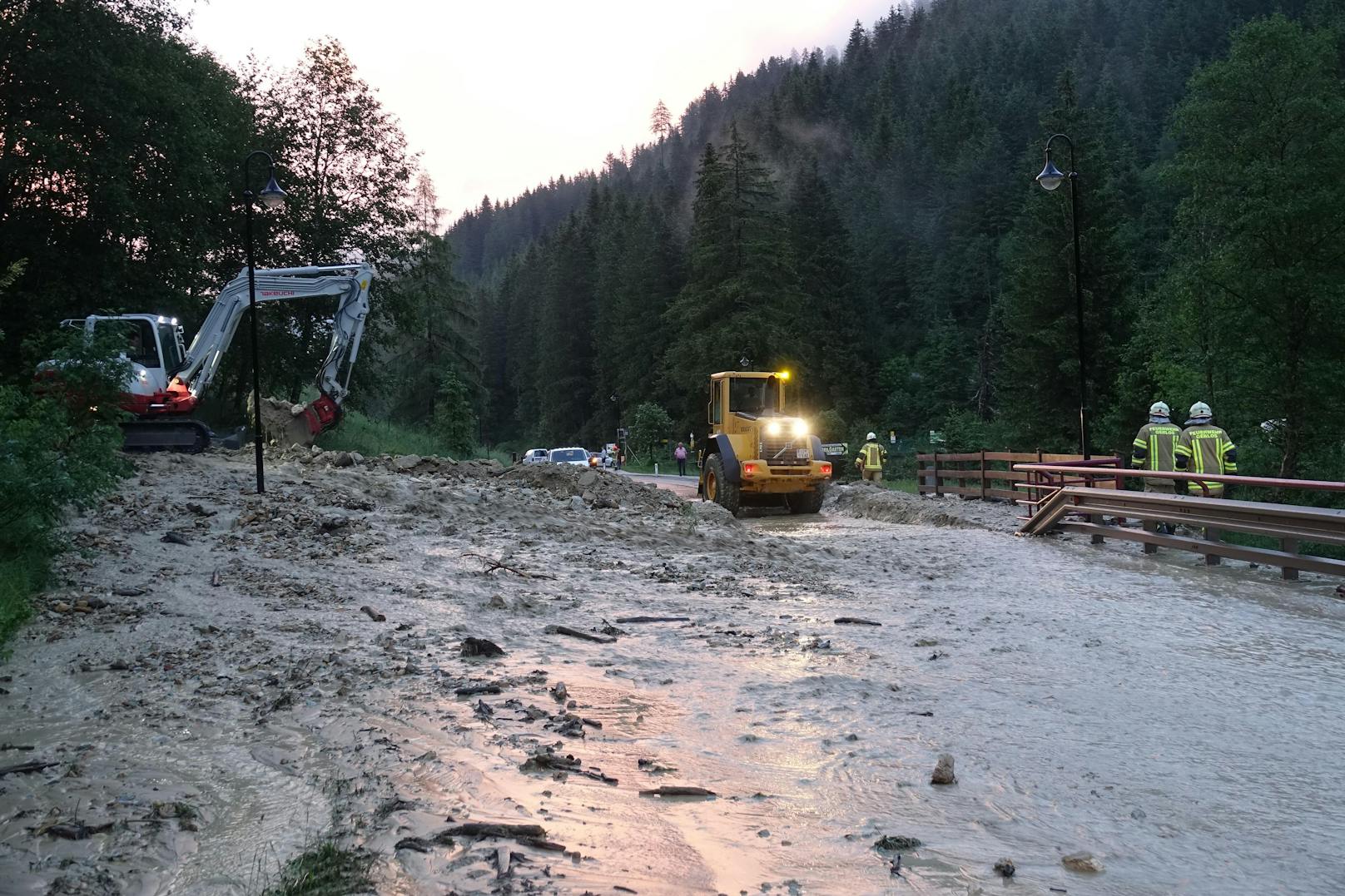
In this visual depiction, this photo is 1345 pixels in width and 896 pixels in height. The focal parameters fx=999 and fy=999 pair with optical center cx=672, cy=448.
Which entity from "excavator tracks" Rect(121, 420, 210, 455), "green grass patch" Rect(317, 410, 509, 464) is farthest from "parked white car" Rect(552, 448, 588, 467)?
"excavator tracks" Rect(121, 420, 210, 455)

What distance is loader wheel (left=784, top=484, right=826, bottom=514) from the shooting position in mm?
21375

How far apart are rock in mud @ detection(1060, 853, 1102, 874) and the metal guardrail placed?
7144 millimetres

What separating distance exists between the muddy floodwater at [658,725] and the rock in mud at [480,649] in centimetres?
9

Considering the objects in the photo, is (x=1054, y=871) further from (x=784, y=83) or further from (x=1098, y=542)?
(x=784, y=83)

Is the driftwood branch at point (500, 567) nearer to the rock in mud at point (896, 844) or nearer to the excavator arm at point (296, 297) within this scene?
the rock in mud at point (896, 844)

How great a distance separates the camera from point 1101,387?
39.3m

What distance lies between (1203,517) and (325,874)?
11.2 metres

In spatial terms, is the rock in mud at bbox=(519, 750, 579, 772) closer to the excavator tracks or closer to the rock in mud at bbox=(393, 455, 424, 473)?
the rock in mud at bbox=(393, 455, 424, 473)

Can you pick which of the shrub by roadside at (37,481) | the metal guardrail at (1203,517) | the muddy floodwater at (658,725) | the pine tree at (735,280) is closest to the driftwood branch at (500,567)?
the muddy floodwater at (658,725)

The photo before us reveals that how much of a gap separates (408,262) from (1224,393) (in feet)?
94.8

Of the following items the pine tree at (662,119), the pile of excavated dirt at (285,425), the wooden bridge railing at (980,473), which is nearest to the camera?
the wooden bridge railing at (980,473)

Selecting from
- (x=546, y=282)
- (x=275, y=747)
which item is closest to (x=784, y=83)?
(x=546, y=282)

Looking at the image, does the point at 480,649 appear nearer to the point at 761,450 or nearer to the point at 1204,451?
the point at 1204,451

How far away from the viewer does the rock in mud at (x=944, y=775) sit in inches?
187
